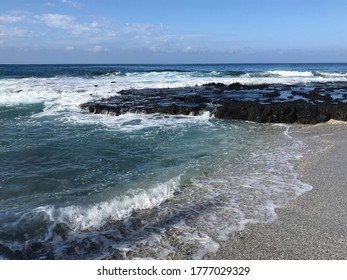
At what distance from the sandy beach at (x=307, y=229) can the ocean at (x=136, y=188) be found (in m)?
0.22

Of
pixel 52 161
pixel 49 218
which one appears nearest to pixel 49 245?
pixel 49 218

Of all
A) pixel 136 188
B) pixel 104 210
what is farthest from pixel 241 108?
pixel 104 210

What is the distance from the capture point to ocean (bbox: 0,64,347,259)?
15.4 feet

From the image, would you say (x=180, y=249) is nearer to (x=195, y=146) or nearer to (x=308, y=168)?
(x=308, y=168)

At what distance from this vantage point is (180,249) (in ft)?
14.4

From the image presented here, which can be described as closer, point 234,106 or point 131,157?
point 131,157

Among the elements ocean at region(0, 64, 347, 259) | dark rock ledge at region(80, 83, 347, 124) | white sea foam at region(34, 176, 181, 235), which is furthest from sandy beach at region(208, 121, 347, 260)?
dark rock ledge at region(80, 83, 347, 124)

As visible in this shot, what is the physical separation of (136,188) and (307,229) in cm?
318

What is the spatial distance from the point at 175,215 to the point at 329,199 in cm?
266

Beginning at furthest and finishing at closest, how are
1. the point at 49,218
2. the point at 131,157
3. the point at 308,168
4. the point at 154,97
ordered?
the point at 154,97, the point at 131,157, the point at 308,168, the point at 49,218

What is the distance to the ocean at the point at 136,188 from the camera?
15.4 feet

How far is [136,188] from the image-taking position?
6.73m

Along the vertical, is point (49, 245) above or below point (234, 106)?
below

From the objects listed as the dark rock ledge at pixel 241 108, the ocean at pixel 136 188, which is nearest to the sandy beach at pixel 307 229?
the ocean at pixel 136 188
